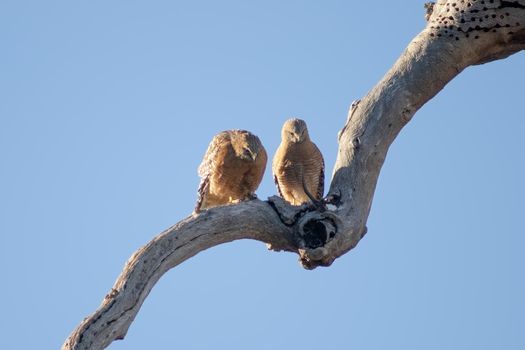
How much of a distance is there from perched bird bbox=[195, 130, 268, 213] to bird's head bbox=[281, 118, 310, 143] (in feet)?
2.10

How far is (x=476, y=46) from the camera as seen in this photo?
32.1ft

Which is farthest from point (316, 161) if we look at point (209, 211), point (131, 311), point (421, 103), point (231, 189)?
point (131, 311)

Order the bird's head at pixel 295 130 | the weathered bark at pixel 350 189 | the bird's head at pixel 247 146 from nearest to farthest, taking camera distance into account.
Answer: the weathered bark at pixel 350 189
the bird's head at pixel 247 146
the bird's head at pixel 295 130

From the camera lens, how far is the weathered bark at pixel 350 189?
816 cm

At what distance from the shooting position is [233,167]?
40.0 feet

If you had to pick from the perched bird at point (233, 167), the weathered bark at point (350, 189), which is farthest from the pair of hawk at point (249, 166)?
the weathered bark at point (350, 189)

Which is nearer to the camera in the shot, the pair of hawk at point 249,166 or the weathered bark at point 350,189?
the weathered bark at point 350,189

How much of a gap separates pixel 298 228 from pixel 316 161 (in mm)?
4280

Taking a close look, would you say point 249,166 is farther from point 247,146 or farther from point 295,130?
point 295,130

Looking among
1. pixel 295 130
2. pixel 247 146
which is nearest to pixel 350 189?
pixel 247 146

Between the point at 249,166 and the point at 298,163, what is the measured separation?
3.58ft

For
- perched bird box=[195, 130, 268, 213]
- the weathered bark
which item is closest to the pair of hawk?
perched bird box=[195, 130, 268, 213]

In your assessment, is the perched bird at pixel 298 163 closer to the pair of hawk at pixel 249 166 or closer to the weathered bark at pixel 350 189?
the pair of hawk at pixel 249 166

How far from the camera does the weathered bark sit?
816 cm
